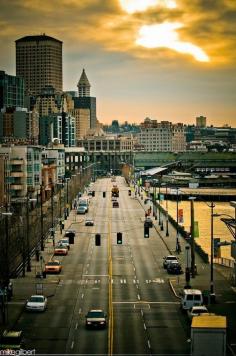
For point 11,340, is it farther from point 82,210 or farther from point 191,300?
point 82,210

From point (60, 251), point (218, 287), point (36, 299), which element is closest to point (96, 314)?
point (36, 299)

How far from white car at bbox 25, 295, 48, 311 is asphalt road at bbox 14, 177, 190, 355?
46 cm

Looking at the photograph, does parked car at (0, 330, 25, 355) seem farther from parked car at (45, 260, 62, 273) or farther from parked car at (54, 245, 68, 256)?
parked car at (54, 245, 68, 256)

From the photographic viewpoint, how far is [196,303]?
42.9 metres

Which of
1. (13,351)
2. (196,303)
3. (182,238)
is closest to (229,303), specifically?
(196,303)

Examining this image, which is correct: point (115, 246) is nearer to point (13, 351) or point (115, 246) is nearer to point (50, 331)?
point (50, 331)

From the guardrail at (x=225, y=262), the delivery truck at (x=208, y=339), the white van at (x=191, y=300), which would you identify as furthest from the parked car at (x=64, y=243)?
→ the delivery truck at (x=208, y=339)

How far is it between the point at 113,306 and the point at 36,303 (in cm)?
424

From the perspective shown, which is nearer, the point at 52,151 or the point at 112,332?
the point at 112,332

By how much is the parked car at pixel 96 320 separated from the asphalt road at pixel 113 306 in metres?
0.36

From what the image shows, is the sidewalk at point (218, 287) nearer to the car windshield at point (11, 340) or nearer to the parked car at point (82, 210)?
the car windshield at point (11, 340)

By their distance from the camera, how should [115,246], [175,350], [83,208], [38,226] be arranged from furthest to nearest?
[83,208] → [38,226] → [115,246] → [175,350]

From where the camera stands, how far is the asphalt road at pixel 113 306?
3566 centimetres

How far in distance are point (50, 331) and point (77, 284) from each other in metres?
14.1
